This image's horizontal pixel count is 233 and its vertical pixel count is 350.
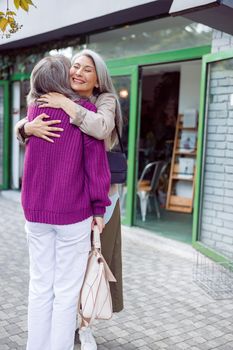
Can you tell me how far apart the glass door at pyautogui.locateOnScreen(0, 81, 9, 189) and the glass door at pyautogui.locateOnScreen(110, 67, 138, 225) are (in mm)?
3142

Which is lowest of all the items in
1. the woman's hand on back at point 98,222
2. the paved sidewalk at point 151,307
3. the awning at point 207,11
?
the paved sidewalk at point 151,307

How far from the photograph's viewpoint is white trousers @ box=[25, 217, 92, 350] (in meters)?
2.29

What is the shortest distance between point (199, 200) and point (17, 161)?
4699 mm

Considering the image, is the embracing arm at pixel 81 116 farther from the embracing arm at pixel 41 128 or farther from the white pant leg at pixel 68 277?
the white pant leg at pixel 68 277

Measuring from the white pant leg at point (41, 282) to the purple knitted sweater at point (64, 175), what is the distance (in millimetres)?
115

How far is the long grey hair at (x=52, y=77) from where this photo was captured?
224 cm

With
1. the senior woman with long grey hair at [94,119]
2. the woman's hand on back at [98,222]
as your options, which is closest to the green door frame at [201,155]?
the senior woman with long grey hair at [94,119]

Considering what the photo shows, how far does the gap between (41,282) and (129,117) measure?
13.0 ft

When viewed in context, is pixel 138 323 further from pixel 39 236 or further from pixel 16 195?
pixel 16 195

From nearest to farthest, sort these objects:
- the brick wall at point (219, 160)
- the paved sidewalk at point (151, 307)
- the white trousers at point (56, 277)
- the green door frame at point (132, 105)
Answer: the white trousers at point (56, 277) < the paved sidewalk at point (151, 307) < the brick wall at point (219, 160) < the green door frame at point (132, 105)

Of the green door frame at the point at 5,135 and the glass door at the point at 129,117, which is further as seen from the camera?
the green door frame at the point at 5,135

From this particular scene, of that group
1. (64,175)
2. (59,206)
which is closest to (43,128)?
(64,175)

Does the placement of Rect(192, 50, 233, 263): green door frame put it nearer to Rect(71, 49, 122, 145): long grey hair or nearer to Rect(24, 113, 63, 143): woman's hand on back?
Rect(71, 49, 122, 145): long grey hair

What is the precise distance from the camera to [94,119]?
2217mm
